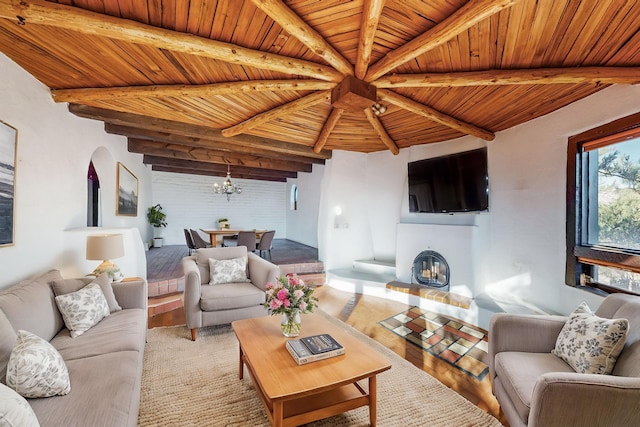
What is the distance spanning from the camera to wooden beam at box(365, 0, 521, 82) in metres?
1.48

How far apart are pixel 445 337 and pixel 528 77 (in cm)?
259

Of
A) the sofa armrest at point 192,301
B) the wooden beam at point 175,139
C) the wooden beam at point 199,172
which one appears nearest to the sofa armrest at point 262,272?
the sofa armrest at point 192,301

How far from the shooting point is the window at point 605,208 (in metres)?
2.29

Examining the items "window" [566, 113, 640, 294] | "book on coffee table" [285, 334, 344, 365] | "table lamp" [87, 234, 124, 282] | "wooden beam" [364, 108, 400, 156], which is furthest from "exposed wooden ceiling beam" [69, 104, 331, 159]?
"window" [566, 113, 640, 294]

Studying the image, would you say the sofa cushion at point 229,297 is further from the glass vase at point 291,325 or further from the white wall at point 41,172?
the white wall at point 41,172

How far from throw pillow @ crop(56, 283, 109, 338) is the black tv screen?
415 cm

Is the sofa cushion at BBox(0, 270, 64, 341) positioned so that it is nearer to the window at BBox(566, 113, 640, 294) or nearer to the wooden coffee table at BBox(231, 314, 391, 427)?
the wooden coffee table at BBox(231, 314, 391, 427)

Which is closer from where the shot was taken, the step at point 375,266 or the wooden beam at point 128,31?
the wooden beam at point 128,31

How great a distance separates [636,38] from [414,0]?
5.07 ft

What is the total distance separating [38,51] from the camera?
2012mm

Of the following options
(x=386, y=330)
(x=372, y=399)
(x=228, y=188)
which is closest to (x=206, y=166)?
(x=228, y=188)

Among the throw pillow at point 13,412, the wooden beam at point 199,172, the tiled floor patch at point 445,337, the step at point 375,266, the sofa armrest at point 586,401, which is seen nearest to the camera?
the throw pillow at point 13,412

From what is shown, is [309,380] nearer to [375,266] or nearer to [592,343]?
[592,343]

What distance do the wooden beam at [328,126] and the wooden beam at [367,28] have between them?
1.00 meters
